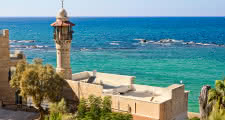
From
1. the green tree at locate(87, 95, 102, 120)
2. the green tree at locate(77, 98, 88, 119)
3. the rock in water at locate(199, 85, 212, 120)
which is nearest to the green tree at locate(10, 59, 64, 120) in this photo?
the green tree at locate(77, 98, 88, 119)

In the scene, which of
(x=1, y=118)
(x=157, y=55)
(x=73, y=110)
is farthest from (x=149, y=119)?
(x=157, y=55)

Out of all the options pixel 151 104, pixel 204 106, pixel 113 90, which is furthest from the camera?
pixel 113 90

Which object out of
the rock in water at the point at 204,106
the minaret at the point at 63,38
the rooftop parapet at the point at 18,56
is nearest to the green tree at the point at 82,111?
the minaret at the point at 63,38

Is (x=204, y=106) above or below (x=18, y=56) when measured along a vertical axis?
below

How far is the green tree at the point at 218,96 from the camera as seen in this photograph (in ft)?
49.2

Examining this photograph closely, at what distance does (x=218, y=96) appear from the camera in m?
15.3

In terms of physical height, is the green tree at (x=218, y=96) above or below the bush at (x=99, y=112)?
above

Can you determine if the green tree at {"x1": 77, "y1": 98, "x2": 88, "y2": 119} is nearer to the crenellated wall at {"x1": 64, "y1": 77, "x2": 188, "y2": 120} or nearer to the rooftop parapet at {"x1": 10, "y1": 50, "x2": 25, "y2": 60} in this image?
the crenellated wall at {"x1": 64, "y1": 77, "x2": 188, "y2": 120}

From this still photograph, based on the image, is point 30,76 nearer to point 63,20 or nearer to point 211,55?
point 63,20

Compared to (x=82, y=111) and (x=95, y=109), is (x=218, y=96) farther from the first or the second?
(x=82, y=111)

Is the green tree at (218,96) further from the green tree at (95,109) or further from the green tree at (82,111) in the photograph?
the green tree at (82,111)

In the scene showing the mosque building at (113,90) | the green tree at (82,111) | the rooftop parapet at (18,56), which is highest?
the rooftop parapet at (18,56)

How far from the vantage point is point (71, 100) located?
23781mm

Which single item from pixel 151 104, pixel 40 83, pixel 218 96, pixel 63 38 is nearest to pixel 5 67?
pixel 63 38
